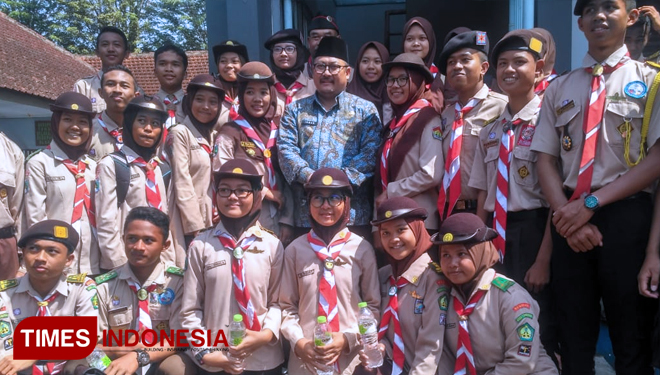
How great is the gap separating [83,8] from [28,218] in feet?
108

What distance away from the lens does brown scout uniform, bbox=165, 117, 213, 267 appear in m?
4.52

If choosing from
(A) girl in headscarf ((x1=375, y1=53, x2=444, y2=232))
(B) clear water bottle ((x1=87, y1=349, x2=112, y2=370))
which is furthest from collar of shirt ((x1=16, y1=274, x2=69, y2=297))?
(A) girl in headscarf ((x1=375, y1=53, x2=444, y2=232))

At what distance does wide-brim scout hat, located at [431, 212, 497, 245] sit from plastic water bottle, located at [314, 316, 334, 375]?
925 millimetres

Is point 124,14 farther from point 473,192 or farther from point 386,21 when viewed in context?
point 473,192

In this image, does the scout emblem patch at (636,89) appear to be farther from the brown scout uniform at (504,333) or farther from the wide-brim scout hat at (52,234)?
the wide-brim scout hat at (52,234)

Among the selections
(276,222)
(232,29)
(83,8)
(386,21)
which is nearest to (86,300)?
(276,222)

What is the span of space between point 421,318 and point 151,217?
2.03 m

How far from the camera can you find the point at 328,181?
3678 mm

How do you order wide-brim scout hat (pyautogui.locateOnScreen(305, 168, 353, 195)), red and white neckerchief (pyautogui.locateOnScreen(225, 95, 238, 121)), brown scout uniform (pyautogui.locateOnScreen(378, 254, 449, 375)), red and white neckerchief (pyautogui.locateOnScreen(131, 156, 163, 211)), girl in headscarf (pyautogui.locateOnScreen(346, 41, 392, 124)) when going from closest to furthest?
brown scout uniform (pyautogui.locateOnScreen(378, 254, 449, 375))
wide-brim scout hat (pyautogui.locateOnScreen(305, 168, 353, 195))
red and white neckerchief (pyautogui.locateOnScreen(131, 156, 163, 211))
girl in headscarf (pyautogui.locateOnScreen(346, 41, 392, 124))
red and white neckerchief (pyautogui.locateOnScreen(225, 95, 238, 121))

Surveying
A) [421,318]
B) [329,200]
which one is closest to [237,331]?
[329,200]

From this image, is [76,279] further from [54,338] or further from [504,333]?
[504,333]

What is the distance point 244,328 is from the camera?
3596 millimetres

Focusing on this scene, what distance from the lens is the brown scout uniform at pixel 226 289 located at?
11.9ft

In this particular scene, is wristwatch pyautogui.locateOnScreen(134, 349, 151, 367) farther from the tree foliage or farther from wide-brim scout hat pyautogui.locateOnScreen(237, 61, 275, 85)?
the tree foliage
